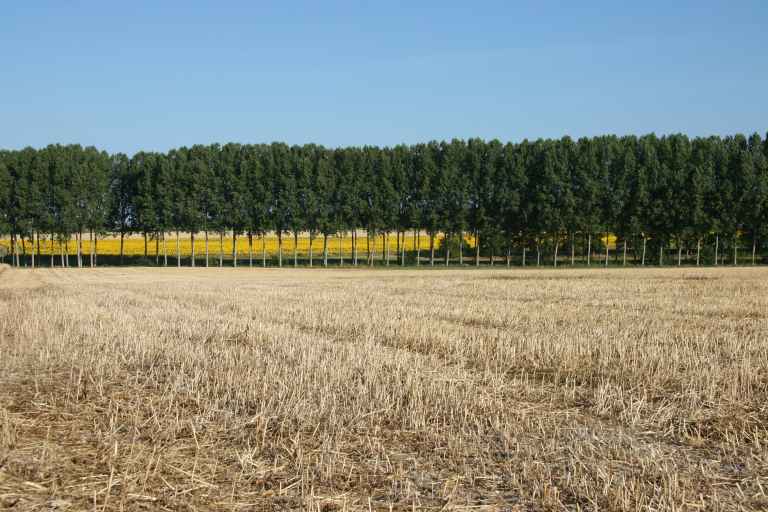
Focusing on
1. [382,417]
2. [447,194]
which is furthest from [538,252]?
[382,417]

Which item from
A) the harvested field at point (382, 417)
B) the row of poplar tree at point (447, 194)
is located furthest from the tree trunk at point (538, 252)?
the harvested field at point (382, 417)

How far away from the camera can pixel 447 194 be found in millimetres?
80312

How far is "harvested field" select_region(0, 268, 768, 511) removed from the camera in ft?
18.0

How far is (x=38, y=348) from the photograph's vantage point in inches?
499

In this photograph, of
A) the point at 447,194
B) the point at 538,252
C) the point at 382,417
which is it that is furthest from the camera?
the point at 447,194

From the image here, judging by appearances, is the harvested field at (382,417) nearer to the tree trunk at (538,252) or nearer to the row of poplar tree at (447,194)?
the tree trunk at (538,252)

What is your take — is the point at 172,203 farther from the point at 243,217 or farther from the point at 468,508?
the point at 468,508

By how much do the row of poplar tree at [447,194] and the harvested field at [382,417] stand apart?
63.8 m

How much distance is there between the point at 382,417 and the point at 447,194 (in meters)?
73.4

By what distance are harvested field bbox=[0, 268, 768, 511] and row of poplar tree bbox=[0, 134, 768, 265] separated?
63.8 meters

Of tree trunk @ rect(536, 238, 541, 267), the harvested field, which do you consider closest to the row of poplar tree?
tree trunk @ rect(536, 238, 541, 267)

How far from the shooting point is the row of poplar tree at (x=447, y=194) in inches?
3034

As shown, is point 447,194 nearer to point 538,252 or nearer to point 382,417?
point 538,252

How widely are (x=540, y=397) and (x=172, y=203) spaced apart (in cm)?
7536
